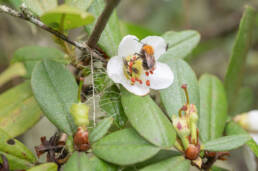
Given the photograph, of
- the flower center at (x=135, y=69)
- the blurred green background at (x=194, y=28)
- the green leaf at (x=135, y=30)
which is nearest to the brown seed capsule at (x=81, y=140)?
the flower center at (x=135, y=69)

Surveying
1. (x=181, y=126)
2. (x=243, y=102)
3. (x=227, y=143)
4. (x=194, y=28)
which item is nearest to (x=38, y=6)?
(x=181, y=126)

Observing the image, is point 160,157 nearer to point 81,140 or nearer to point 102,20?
point 81,140

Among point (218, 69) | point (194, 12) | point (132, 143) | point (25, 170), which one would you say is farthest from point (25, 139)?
point (194, 12)

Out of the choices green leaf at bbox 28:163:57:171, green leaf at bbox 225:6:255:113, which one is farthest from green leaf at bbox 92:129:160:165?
green leaf at bbox 225:6:255:113

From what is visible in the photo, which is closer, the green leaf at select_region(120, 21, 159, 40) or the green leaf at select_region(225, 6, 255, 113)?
the green leaf at select_region(225, 6, 255, 113)

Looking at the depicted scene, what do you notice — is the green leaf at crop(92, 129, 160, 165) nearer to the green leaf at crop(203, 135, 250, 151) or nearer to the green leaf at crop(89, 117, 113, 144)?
the green leaf at crop(89, 117, 113, 144)

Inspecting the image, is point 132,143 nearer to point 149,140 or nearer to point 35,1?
point 149,140

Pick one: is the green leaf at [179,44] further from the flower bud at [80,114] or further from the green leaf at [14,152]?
the green leaf at [14,152]
